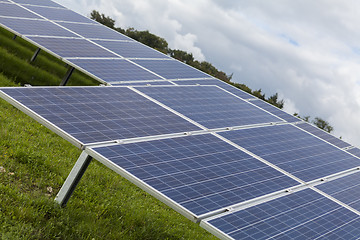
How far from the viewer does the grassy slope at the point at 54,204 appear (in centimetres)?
962

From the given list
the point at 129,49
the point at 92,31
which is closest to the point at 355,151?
the point at 129,49

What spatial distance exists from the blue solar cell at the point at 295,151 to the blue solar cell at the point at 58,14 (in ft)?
50.9

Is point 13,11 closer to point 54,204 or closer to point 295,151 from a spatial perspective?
point 54,204

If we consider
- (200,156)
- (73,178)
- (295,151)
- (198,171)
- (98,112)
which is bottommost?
(73,178)

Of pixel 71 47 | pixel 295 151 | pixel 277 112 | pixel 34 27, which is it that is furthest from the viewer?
pixel 277 112

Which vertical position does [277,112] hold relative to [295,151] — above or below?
above

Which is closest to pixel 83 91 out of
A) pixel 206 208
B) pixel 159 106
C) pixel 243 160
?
pixel 159 106

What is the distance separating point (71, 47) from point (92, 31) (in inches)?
226

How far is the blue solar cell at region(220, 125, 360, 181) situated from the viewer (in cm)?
1267

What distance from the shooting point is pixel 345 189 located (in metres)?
12.8

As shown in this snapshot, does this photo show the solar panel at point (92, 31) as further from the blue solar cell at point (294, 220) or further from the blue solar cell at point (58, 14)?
the blue solar cell at point (294, 220)

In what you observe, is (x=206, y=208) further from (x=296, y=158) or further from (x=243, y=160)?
(x=296, y=158)

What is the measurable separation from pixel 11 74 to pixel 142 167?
13624mm

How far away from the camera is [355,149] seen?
20828 mm
